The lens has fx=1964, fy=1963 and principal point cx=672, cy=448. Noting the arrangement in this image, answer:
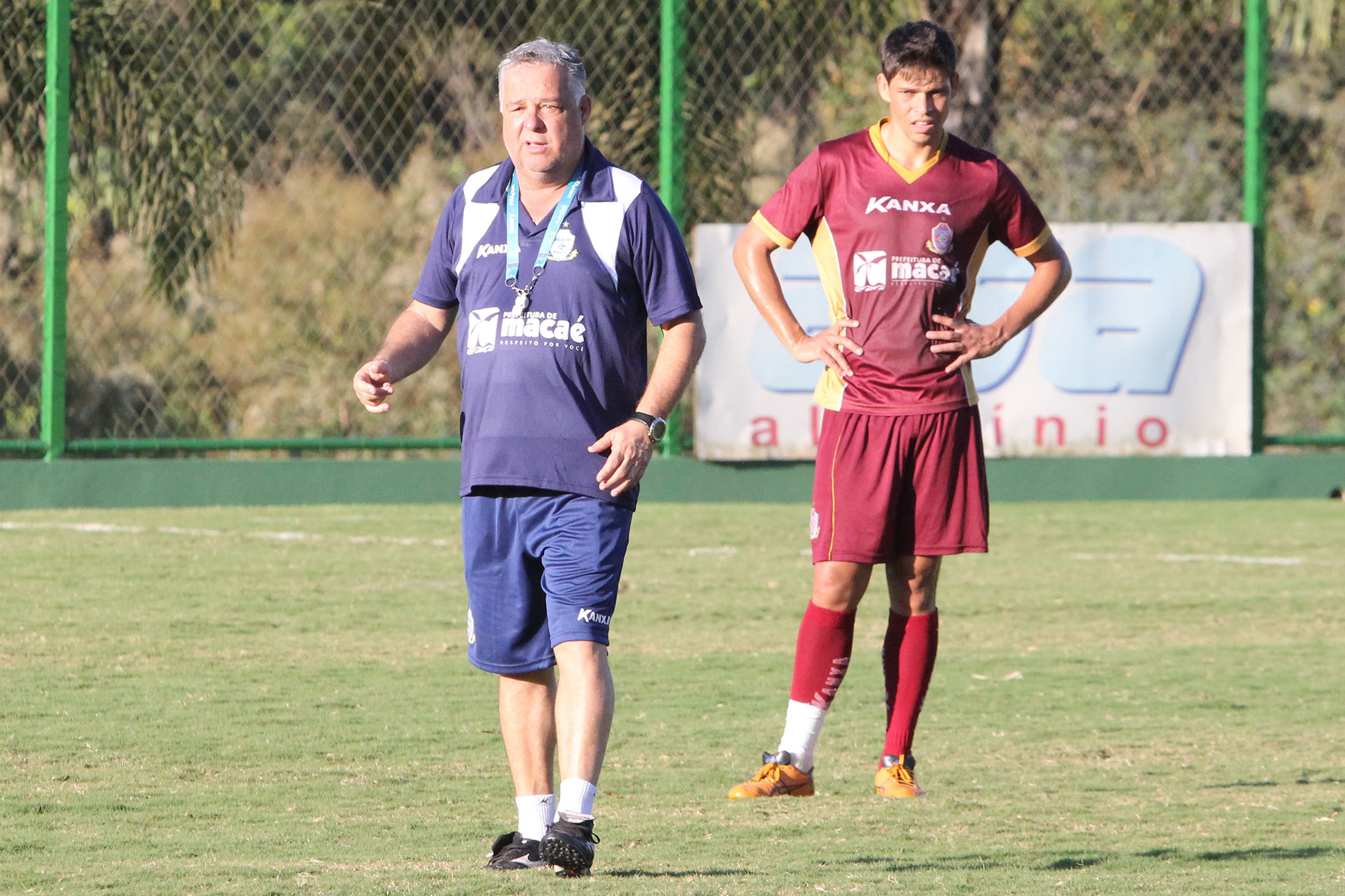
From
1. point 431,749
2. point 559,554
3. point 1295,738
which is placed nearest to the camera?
point 559,554

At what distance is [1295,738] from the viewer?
6051 millimetres

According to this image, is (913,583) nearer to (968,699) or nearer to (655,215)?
(968,699)

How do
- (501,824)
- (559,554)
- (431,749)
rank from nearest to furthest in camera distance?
(559,554), (501,824), (431,749)

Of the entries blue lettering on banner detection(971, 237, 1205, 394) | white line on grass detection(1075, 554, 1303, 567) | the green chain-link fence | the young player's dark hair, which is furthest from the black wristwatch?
blue lettering on banner detection(971, 237, 1205, 394)

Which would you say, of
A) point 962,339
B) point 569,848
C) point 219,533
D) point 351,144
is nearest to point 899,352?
point 962,339

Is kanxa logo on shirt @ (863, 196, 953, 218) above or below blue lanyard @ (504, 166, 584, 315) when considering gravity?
above

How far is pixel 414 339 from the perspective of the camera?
4.50 meters

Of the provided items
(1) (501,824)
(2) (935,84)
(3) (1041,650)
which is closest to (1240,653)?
(3) (1041,650)

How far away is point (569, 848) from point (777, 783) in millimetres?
1266

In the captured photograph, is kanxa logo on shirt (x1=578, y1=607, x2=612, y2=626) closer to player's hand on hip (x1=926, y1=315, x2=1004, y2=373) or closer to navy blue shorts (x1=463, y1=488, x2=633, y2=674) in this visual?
navy blue shorts (x1=463, y1=488, x2=633, y2=674)

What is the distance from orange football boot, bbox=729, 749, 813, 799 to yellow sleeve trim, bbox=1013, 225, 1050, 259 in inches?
62.6

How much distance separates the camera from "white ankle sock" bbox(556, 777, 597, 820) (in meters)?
4.07

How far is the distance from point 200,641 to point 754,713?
7.46 ft

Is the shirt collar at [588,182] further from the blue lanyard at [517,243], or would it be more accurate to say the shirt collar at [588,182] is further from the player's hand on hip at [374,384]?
the player's hand on hip at [374,384]
